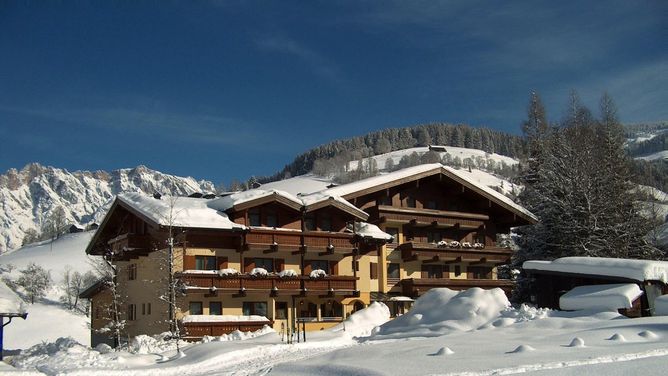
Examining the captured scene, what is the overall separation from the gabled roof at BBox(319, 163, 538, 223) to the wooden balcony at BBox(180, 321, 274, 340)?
907 cm

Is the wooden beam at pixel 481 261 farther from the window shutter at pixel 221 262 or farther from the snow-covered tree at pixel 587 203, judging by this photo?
the window shutter at pixel 221 262

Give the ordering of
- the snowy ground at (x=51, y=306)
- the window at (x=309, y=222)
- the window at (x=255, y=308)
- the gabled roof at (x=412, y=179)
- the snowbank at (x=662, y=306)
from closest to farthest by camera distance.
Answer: the snowbank at (x=662, y=306) → the window at (x=255, y=308) → the window at (x=309, y=222) → the gabled roof at (x=412, y=179) → the snowy ground at (x=51, y=306)

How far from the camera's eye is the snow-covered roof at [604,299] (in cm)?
2595

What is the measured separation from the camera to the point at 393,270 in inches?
1745

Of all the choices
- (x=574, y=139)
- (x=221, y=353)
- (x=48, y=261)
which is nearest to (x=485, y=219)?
(x=574, y=139)

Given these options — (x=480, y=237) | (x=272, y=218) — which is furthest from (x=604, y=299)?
(x=480, y=237)

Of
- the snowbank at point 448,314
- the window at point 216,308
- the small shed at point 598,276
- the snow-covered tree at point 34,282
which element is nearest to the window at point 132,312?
the window at point 216,308

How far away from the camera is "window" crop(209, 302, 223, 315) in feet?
117

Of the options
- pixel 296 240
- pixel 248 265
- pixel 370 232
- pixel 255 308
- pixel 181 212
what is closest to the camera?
pixel 181 212

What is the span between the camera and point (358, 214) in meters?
40.5

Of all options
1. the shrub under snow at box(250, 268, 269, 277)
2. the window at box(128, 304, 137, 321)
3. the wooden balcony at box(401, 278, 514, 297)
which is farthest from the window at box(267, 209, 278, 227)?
the wooden balcony at box(401, 278, 514, 297)

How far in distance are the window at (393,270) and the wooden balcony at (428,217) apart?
279cm

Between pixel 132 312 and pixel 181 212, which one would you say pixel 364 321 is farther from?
pixel 132 312

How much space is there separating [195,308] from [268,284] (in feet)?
12.9
